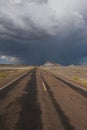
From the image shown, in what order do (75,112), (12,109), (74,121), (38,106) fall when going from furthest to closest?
(38,106) → (12,109) → (75,112) → (74,121)

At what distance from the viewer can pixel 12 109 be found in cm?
1033

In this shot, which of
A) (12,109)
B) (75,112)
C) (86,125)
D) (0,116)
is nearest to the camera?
(86,125)

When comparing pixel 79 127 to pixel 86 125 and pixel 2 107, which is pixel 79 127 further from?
pixel 2 107

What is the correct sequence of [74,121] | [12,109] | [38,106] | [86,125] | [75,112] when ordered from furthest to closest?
[38,106]
[12,109]
[75,112]
[74,121]
[86,125]

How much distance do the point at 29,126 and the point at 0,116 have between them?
1908 mm

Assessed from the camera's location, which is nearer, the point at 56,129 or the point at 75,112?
the point at 56,129

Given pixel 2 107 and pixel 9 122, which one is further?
pixel 2 107

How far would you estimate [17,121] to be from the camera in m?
8.05

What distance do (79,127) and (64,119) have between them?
1124mm

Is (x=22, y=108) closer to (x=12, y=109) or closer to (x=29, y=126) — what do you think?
(x=12, y=109)

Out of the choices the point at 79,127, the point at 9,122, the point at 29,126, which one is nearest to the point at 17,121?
the point at 9,122

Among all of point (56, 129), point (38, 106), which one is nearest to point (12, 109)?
point (38, 106)

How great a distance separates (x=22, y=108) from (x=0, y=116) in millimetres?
1838

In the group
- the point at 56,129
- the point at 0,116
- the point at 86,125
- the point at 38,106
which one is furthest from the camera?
the point at 38,106
